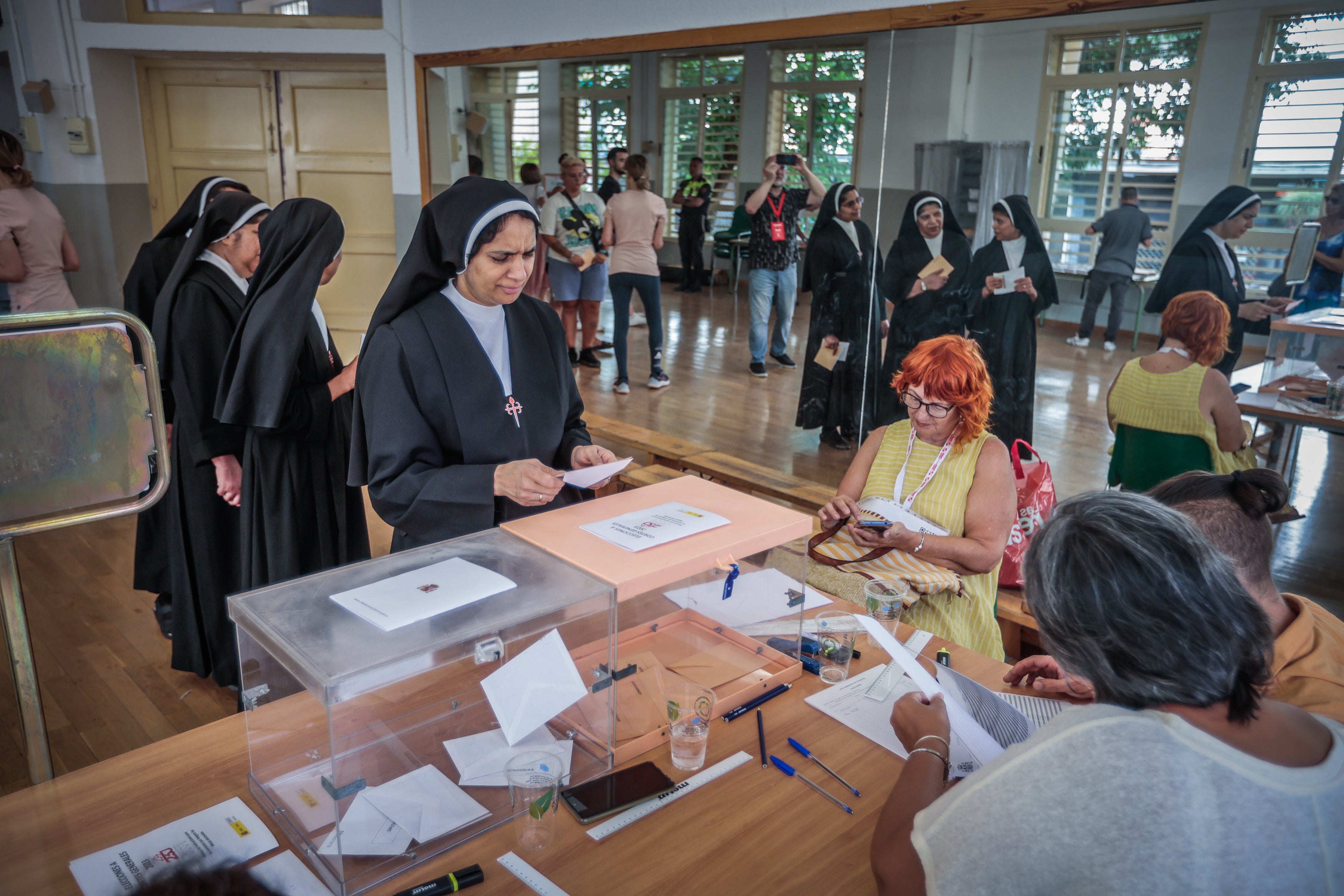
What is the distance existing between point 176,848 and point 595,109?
497cm

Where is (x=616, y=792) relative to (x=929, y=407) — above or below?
below

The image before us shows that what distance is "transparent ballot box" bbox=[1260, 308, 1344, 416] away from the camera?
306 centimetres

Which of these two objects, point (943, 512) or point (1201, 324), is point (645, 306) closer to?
point (1201, 324)

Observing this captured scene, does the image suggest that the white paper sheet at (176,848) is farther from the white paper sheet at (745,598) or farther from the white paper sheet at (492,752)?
the white paper sheet at (745,598)

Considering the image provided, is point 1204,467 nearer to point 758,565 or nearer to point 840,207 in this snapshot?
point 840,207

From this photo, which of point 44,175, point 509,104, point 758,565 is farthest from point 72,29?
point 758,565

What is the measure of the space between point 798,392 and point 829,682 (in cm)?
316

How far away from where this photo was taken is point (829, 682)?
70.1 inches

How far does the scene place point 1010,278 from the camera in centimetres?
369

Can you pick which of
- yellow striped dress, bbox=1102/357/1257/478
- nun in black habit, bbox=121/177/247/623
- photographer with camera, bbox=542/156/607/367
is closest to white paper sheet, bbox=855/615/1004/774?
yellow striped dress, bbox=1102/357/1257/478

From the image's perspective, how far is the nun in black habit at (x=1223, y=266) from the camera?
3105 mm

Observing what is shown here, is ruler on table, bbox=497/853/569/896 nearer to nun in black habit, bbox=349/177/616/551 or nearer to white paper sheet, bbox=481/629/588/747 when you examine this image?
white paper sheet, bbox=481/629/588/747

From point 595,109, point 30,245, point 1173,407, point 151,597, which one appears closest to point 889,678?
point 1173,407

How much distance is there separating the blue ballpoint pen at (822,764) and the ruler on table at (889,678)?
9.5 inches
